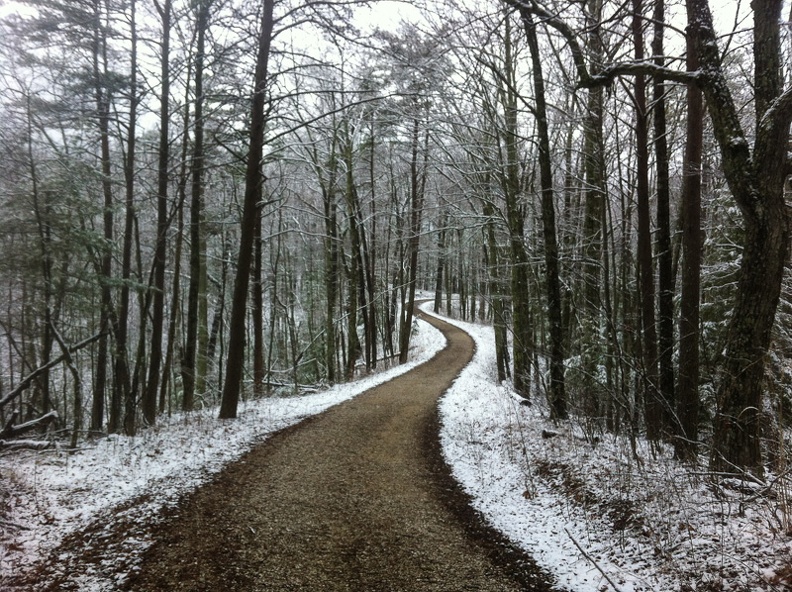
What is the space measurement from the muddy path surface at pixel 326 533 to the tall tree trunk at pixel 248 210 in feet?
7.78

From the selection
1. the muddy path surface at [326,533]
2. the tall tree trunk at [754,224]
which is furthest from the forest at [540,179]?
the muddy path surface at [326,533]

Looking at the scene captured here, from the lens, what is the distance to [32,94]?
943 centimetres

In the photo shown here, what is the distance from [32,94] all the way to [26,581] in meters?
9.89

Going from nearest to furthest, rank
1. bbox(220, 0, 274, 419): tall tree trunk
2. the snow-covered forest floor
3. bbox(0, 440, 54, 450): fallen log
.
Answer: the snow-covered forest floor < bbox(0, 440, 54, 450): fallen log < bbox(220, 0, 274, 419): tall tree trunk

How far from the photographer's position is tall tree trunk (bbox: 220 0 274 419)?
904 cm

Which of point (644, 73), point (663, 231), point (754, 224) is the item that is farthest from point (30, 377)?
point (663, 231)

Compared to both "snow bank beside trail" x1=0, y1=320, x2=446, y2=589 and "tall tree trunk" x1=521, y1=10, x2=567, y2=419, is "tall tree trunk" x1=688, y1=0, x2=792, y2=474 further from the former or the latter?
"snow bank beside trail" x1=0, y1=320, x2=446, y2=589

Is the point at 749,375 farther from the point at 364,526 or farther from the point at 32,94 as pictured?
the point at 32,94

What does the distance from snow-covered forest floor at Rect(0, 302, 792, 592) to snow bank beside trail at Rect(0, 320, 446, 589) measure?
0.02 metres

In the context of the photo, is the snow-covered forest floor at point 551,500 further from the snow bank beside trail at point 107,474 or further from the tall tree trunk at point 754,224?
the tall tree trunk at point 754,224

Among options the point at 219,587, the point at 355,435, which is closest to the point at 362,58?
the point at 355,435

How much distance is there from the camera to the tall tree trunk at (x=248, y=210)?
9039 millimetres

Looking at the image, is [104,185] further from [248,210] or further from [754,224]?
[754,224]

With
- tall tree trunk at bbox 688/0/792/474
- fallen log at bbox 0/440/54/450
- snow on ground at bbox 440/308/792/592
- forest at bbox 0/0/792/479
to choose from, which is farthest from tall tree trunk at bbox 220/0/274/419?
tall tree trunk at bbox 688/0/792/474
